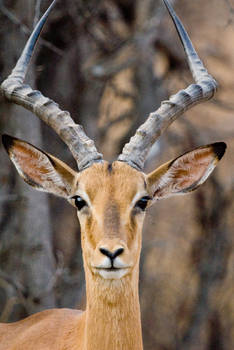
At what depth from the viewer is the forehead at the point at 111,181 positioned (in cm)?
509

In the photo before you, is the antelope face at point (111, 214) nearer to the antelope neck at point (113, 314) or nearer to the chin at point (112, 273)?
the chin at point (112, 273)

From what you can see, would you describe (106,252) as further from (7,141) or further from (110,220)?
(7,141)

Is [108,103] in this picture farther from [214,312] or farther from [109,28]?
[214,312]

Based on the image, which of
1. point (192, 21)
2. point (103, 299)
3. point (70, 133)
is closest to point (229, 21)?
point (192, 21)

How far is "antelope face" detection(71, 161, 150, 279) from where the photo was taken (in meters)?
4.71

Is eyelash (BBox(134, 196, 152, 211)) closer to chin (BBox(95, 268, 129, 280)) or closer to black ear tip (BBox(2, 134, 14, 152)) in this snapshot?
chin (BBox(95, 268, 129, 280))

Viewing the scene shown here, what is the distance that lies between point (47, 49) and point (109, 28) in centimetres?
108

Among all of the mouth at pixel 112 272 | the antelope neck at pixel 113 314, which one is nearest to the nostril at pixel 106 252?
the mouth at pixel 112 272

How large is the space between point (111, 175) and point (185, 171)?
2.50 feet

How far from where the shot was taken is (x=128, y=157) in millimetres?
5453

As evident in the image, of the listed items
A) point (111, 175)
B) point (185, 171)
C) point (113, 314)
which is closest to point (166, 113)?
point (185, 171)

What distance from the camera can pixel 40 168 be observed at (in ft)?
18.5

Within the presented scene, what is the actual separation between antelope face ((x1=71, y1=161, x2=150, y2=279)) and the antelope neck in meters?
0.14

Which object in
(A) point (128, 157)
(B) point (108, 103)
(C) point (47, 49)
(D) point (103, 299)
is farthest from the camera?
(B) point (108, 103)
